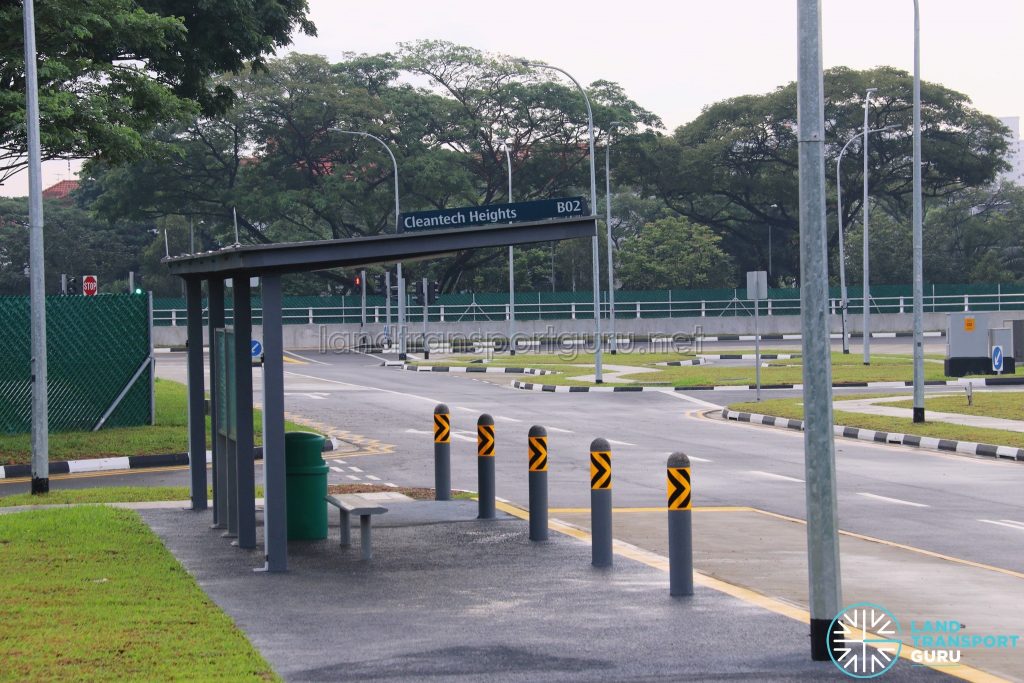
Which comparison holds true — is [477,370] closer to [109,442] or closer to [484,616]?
[109,442]

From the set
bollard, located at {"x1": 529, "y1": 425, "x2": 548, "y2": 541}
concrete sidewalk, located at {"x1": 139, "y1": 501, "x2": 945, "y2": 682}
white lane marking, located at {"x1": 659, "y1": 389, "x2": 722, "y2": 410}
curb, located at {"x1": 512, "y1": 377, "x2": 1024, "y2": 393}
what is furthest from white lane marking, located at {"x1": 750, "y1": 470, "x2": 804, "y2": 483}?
curb, located at {"x1": 512, "y1": 377, "x2": 1024, "y2": 393}

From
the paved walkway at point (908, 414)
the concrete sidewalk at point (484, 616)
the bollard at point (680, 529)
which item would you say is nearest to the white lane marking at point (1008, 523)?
the concrete sidewalk at point (484, 616)

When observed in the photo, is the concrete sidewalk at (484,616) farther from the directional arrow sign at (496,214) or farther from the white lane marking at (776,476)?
the white lane marking at (776,476)

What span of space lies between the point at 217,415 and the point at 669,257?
5934 cm

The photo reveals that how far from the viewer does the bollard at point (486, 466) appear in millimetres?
13102

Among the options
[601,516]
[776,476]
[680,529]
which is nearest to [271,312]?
[601,516]

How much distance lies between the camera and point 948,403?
2820 centimetres

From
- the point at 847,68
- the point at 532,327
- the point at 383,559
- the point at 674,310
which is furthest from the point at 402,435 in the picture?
the point at 847,68

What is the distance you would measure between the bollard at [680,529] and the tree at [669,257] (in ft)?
198

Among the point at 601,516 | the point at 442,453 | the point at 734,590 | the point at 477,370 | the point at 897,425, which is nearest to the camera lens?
the point at 734,590

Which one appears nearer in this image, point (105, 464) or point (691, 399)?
point (105, 464)

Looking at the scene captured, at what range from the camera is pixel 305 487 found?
12.0 metres

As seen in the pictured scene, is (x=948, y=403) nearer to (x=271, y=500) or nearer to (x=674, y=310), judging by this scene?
(x=271, y=500)

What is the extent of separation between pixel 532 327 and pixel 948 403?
36.9m
